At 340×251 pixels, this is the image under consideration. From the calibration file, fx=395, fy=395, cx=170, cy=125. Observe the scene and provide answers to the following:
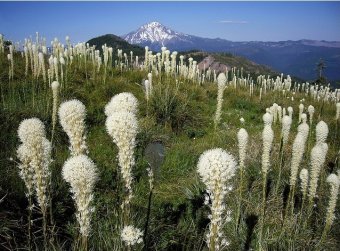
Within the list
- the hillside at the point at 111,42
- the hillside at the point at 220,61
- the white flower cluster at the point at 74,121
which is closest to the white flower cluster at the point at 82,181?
the white flower cluster at the point at 74,121

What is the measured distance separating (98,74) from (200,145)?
18.8 feet

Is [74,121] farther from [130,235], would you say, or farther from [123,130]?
[130,235]

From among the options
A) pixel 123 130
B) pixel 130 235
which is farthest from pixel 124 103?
pixel 130 235

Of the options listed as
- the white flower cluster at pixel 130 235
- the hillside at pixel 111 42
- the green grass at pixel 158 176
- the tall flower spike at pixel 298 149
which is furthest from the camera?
the hillside at pixel 111 42

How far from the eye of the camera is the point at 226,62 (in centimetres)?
14512

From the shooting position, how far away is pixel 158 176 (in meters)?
7.85

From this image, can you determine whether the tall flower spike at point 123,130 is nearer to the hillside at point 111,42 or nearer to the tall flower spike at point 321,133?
the tall flower spike at point 321,133

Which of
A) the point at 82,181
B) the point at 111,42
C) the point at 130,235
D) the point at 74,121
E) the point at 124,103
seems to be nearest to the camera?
the point at 82,181

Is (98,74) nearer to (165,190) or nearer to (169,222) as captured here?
(165,190)

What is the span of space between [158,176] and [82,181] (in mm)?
5022

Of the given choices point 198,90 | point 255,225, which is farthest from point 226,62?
point 255,225

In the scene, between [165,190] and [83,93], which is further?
[83,93]

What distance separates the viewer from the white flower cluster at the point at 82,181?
9.45 feet

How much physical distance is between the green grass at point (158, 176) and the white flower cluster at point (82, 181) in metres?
1.21
